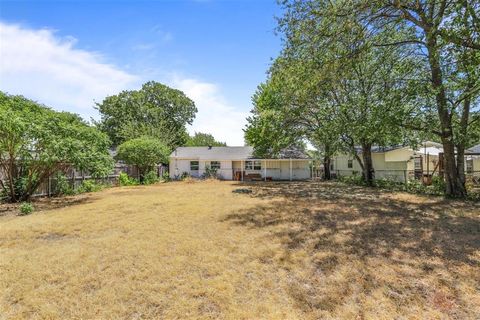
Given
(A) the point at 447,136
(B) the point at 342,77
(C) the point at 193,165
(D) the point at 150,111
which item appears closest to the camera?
(A) the point at 447,136

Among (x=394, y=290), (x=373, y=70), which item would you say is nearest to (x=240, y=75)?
(x=373, y=70)

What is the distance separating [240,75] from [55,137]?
9.50m

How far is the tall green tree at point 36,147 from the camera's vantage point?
958cm

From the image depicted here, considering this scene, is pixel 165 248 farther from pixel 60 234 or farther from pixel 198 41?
pixel 198 41

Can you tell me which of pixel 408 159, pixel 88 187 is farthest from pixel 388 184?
pixel 88 187

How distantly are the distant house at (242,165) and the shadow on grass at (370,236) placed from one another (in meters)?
15.2

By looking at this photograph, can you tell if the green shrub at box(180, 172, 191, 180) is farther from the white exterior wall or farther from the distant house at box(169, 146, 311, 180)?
the white exterior wall

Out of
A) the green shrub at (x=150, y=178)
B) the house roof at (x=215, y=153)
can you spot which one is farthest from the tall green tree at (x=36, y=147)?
the house roof at (x=215, y=153)

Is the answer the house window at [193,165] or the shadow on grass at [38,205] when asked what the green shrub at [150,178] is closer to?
the house window at [193,165]

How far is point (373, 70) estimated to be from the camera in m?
14.6

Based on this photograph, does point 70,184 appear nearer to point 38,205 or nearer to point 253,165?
point 38,205

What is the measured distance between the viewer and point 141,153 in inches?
794

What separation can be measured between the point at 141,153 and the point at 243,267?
17.8 meters

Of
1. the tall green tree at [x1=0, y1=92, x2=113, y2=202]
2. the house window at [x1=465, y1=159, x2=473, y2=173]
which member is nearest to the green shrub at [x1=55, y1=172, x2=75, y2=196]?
the tall green tree at [x1=0, y1=92, x2=113, y2=202]
